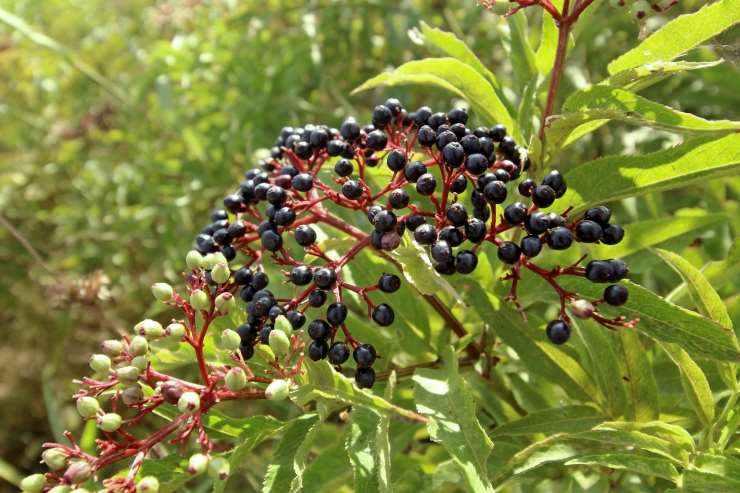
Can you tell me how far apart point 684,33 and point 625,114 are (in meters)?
0.30

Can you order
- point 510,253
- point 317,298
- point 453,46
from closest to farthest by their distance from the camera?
point 510,253 < point 317,298 < point 453,46

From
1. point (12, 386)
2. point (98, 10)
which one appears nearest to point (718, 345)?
point (12, 386)

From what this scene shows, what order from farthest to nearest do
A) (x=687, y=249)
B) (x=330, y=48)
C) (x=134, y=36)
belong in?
(x=134, y=36)
(x=330, y=48)
(x=687, y=249)

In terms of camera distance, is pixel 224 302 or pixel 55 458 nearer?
pixel 55 458

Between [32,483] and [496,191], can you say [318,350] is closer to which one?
[496,191]

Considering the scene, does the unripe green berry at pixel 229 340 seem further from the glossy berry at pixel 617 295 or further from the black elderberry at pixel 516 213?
the glossy berry at pixel 617 295

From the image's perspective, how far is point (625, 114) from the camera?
1625 millimetres

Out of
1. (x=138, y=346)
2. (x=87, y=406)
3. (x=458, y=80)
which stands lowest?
(x=87, y=406)

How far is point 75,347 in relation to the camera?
208 inches

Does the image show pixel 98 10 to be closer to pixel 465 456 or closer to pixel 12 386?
pixel 12 386

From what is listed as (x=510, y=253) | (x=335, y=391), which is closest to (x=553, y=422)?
(x=510, y=253)

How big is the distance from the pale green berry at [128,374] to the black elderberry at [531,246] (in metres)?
0.95

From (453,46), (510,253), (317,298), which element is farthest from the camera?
(453,46)

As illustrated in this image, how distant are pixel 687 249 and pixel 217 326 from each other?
1.68 meters
